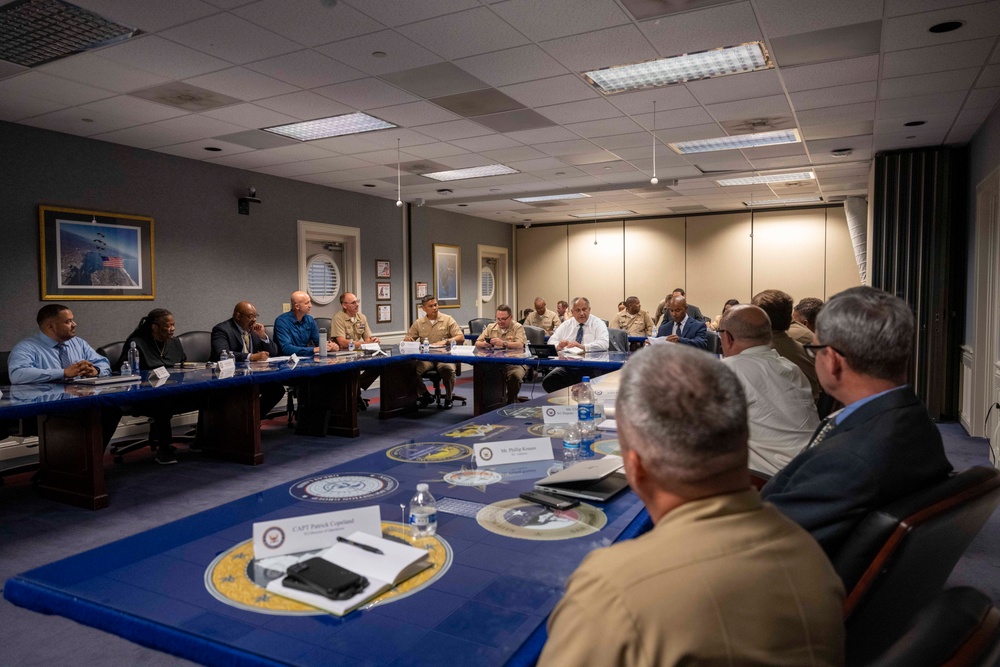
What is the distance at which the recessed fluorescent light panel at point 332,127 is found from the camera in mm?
5445

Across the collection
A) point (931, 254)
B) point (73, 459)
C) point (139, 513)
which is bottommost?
point (139, 513)

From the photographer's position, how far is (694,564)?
0.78 m

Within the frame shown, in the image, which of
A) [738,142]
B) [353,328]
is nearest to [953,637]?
[738,142]

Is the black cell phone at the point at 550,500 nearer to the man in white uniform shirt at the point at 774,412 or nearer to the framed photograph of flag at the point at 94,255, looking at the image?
the man in white uniform shirt at the point at 774,412

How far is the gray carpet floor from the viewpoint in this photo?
2.44 metres

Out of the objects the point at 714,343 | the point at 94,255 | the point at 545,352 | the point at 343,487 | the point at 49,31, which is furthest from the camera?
the point at 714,343

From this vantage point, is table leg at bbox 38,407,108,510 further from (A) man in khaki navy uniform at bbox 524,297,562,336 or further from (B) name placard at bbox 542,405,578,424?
(A) man in khaki navy uniform at bbox 524,297,562,336

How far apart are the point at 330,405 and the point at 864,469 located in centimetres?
532

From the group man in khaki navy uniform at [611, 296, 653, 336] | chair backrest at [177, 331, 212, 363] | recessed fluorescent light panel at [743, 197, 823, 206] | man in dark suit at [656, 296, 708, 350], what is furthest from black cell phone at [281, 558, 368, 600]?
recessed fluorescent light panel at [743, 197, 823, 206]

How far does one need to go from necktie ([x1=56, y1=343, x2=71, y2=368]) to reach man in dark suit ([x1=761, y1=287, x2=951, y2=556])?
4.86 metres

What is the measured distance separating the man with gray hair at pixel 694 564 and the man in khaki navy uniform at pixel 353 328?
6.37 meters

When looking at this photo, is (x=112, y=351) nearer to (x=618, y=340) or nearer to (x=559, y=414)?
(x=559, y=414)

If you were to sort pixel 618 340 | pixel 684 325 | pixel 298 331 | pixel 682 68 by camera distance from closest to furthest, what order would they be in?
pixel 682 68
pixel 298 331
pixel 684 325
pixel 618 340

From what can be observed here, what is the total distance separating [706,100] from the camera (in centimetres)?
495
